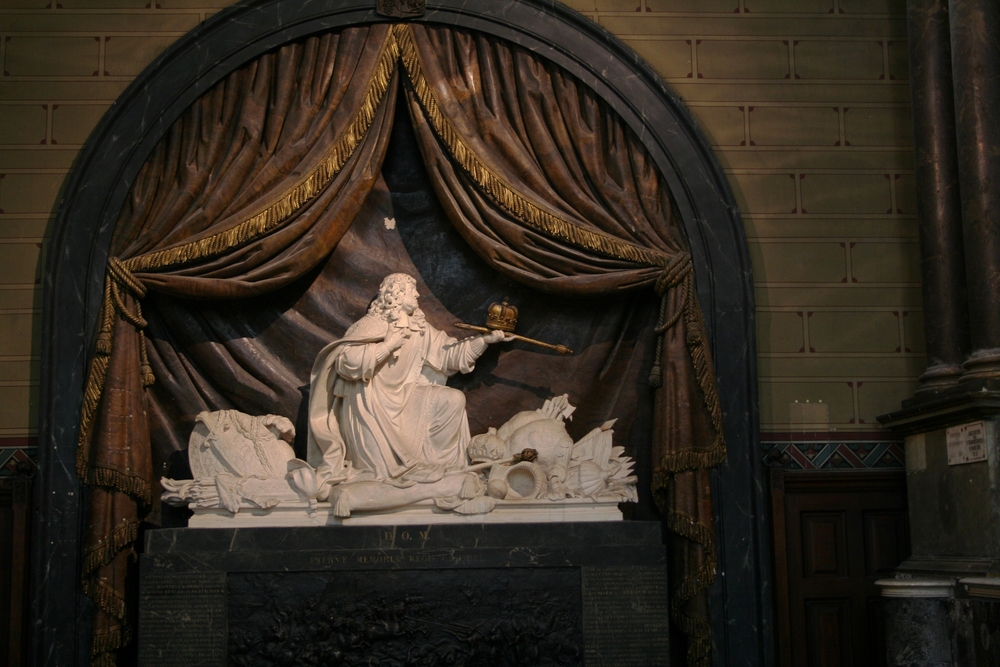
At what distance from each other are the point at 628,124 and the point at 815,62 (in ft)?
4.14

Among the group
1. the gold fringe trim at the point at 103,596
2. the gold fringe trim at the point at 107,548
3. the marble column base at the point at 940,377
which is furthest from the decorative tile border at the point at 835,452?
the gold fringe trim at the point at 103,596

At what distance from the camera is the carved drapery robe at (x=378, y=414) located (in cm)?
653

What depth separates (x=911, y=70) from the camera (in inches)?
279

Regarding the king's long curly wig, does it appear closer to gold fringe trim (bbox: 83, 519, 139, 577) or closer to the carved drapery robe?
the carved drapery robe

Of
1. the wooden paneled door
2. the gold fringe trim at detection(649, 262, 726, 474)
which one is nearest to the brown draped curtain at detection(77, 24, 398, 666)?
the gold fringe trim at detection(649, 262, 726, 474)

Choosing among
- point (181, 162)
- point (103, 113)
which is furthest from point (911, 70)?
point (103, 113)

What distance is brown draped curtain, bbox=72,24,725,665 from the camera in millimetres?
6680

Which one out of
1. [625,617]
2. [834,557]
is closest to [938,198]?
[834,557]

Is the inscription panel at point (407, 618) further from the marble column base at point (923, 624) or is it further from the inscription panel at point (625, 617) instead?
the marble column base at point (923, 624)

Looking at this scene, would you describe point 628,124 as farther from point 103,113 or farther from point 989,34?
point 103,113

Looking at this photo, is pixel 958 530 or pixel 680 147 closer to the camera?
pixel 958 530

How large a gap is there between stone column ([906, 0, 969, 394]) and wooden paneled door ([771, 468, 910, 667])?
0.71 metres

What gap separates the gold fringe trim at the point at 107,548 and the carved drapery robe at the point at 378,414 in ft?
3.43

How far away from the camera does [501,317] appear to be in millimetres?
7016
